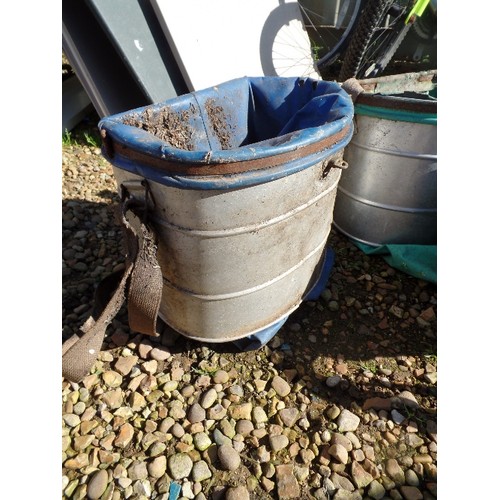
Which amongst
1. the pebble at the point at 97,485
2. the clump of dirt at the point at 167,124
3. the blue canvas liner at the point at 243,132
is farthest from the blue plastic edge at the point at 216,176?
the pebble at the point at 97,485

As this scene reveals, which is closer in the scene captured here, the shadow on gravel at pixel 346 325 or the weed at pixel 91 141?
the shadow on gravel at pixel 346 325

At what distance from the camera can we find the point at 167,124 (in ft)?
4.99

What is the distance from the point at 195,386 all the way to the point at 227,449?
0.95 ft

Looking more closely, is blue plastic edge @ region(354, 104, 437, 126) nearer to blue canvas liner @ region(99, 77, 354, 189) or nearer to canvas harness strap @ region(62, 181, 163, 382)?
blue canvas liner @ region(99, 77, 354, 189)

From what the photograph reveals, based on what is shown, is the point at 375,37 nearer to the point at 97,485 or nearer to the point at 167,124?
the point at 167,124

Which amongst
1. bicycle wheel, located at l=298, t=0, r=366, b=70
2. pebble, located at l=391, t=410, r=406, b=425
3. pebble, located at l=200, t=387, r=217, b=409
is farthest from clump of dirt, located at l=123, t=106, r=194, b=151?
bicycle wheel, located at l=298, t=0, r=366, b=70

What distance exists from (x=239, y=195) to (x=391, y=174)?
1.17 m

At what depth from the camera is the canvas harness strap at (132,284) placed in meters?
1.21

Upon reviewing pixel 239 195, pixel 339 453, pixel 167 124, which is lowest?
Answer: pixel 339 453

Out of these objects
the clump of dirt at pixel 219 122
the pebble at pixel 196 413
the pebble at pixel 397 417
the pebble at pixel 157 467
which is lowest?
the pebble at pixel 397 417

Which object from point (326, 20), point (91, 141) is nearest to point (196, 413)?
point (91, 141)

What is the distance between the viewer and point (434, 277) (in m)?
1.96

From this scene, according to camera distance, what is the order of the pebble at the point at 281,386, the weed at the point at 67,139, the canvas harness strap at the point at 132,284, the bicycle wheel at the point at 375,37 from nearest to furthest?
the canvas harness strap at the point at 132,284, the pebble at the point at 281,386, the bicycle wheel at the point at 375,37, the weed at the point at 67,139

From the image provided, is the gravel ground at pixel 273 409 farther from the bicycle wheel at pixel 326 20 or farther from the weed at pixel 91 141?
the bicycle wheel at pixel 326 20
